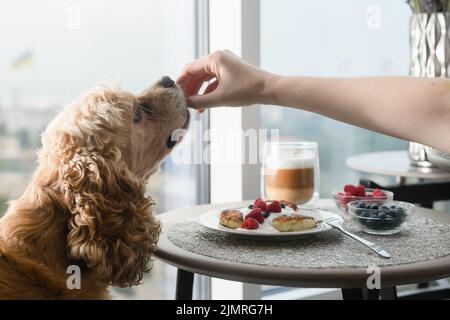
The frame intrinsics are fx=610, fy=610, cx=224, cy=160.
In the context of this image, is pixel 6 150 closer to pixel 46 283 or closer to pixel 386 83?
pixel 46 283

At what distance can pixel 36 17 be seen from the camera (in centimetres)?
214

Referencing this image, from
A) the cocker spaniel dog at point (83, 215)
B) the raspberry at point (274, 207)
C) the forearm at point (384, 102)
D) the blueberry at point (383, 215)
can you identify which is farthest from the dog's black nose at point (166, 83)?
the blueberry at point (383, 215)

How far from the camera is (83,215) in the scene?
1.19 meters

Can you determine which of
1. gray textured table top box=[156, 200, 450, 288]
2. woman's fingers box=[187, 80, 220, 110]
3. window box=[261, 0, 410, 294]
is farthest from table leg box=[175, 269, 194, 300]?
window box=[261, 0, 410, 294]

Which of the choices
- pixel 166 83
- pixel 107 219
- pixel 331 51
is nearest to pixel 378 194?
pixel 166 83

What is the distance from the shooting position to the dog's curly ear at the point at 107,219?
1.19m

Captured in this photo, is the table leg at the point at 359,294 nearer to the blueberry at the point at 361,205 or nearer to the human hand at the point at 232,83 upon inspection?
the blueberry at the point at 361,205

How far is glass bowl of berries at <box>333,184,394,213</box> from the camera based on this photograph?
1522mm

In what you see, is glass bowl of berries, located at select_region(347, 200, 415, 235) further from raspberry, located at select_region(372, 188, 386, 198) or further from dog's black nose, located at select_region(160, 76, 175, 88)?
dog's black nose, located at select_region(160, 76, 175, 88)

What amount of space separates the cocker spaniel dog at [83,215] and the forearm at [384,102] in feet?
1.34

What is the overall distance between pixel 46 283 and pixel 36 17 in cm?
126

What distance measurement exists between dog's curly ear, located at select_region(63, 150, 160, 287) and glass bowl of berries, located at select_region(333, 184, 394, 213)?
49 cm
